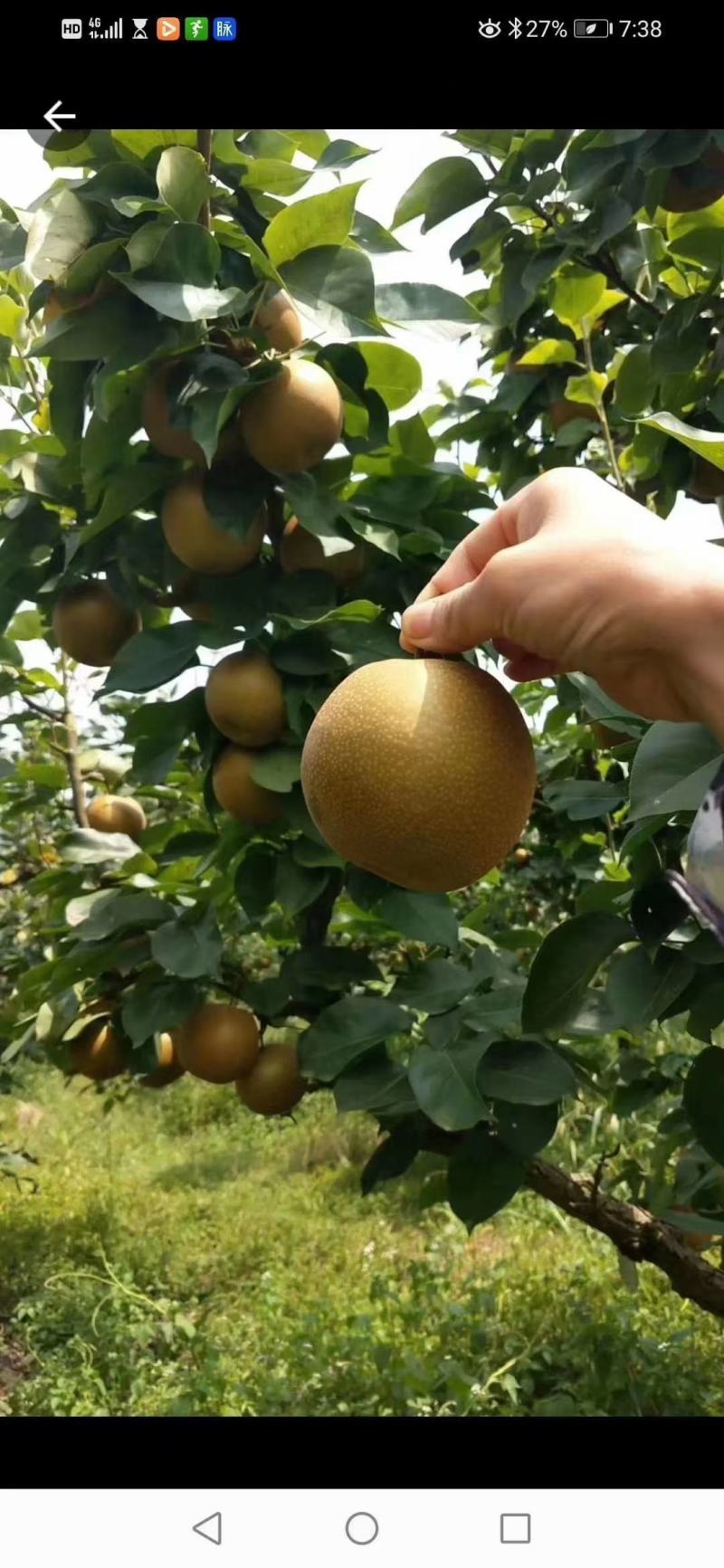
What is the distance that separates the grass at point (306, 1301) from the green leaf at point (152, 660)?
83 cm

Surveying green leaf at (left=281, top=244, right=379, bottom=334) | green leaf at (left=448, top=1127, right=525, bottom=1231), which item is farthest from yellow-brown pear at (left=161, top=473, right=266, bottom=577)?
green leaf at (left=448, top=1127, right=525, bottom=1231)

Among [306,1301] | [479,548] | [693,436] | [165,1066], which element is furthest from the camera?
[306,1301]

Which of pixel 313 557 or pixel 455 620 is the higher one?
pixel 455 620

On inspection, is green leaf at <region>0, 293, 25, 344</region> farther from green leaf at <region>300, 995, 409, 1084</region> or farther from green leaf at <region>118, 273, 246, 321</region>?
green leaf at <region>300, 995, 409, 1084</region>

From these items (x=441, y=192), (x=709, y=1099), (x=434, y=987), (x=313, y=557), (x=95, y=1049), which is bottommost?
(x=95, y=1049)

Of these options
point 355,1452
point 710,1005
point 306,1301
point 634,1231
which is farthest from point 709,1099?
point 306,1301

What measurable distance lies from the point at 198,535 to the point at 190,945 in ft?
1.44

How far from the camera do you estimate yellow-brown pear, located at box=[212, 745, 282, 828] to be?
47.3 inches

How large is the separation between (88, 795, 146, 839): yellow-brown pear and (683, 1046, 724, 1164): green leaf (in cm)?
98

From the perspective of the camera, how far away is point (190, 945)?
1230mm

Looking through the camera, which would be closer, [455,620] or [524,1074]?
[455,620]

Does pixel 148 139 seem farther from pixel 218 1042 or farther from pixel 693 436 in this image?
pixel 218 1042
